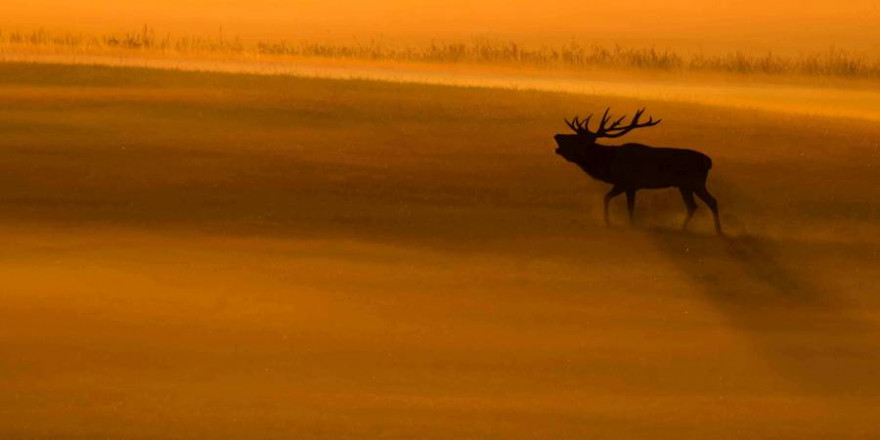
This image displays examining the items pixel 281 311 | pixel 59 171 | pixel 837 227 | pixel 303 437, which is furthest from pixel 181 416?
pixel 59 171

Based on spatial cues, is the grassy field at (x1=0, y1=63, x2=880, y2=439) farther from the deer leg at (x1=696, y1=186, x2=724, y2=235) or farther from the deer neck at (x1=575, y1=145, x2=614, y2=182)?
the deer neck at (x1=575, y1=145, x2=614, y2=182)

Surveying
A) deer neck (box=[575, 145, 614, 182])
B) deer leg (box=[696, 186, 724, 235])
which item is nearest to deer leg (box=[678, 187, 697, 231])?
deer leg (box=[696, 186, 724, 235])

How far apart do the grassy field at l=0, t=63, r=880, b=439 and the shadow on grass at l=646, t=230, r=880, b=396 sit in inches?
1.2

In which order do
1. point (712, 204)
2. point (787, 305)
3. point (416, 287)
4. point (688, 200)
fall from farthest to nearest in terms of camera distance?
point (712, 204), point (688, 200), point (416, 287), point (787, 305)

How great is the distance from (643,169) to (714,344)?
4512 mm

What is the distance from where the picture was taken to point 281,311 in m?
10.3

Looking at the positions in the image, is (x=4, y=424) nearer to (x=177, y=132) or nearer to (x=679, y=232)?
(x=679, y=232)

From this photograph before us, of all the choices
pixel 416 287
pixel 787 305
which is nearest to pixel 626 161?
pixel 787 305

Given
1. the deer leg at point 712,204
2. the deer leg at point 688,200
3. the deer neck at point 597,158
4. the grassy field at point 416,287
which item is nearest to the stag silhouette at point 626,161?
the deer neck at point 597,158

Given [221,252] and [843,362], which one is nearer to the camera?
[843,362]

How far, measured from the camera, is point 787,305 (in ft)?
36.7

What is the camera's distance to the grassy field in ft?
25.2

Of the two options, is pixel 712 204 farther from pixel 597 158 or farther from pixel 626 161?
pixel 597 158

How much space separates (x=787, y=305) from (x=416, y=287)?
250cm
